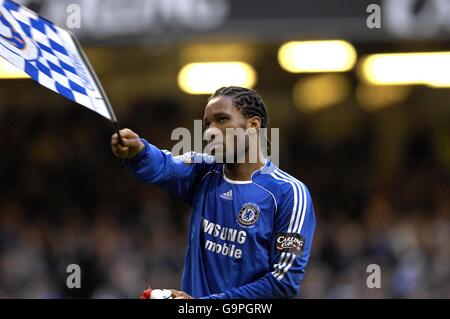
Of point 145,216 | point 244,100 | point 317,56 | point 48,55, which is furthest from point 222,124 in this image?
point 145,216

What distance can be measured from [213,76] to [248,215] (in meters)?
6.13

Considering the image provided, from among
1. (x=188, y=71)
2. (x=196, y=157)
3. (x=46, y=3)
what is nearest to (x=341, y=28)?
(x=188, y=71)

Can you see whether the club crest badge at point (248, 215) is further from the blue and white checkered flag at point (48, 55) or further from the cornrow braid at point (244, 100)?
the blue and white checkered flag at point (48, 55)

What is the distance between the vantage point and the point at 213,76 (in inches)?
403

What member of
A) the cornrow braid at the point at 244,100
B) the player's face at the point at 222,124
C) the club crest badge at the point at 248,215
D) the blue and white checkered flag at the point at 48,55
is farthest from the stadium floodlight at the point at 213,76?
the blue and white checkered flag at the point at 48,55

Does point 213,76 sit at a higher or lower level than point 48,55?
higher

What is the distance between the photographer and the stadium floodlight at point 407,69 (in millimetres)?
10086

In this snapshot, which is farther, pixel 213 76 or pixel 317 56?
pixel 213 76

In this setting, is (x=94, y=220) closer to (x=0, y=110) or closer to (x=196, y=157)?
(x=0, y=110)

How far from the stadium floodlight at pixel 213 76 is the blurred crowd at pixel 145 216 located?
364mm

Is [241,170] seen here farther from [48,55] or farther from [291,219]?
[48,55]

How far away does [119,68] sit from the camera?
34.9 feet
